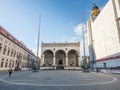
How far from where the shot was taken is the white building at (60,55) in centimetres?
5834

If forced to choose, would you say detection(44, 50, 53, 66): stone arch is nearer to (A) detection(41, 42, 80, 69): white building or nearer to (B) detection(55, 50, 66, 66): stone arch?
(A) detection(41, 42, 80, 69): white building

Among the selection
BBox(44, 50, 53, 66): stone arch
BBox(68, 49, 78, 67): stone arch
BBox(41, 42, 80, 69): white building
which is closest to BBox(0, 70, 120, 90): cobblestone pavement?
BBox(41, 42, 80, 69): white building

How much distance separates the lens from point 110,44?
32219mm

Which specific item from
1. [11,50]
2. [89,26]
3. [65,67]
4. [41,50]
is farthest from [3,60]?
[89,26]

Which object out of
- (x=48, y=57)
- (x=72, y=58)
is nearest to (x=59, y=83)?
(x=48, y=57)

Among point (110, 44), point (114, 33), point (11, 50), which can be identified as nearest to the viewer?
point (114, 33)

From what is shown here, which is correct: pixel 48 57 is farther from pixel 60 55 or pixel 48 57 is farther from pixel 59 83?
pixel 59 83

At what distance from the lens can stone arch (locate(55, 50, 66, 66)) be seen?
60.4 m

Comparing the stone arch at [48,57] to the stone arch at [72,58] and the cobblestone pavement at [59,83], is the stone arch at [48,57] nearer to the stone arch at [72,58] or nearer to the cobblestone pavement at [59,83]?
the stone arch at [72,58]

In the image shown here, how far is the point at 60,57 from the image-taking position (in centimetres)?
6125

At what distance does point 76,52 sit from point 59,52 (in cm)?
996

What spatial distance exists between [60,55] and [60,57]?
118 centimetres

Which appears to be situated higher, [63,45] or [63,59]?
[63,45]

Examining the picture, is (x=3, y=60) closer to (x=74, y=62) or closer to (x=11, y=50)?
(x=11, y=50)
